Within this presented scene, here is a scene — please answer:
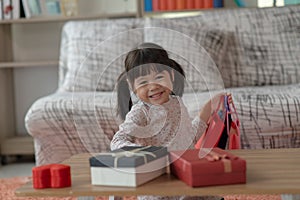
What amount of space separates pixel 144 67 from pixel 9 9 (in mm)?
2205

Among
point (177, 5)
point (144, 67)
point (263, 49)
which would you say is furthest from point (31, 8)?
point (144, 67)

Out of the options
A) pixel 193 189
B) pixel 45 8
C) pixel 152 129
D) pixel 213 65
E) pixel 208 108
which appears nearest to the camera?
pixel 193 189

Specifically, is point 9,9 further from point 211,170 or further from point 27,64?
point 211,170

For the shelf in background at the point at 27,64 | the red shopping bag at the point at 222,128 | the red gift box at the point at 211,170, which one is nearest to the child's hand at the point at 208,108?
the red shopping bag at the point at 222,128

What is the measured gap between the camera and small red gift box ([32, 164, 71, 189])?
125cm

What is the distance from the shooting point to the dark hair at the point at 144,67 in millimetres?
1472

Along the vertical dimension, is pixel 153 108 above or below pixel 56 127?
above

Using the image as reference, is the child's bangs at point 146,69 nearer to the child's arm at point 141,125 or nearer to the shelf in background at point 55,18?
the child's arm at point 141,125

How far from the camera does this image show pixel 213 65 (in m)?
2.64

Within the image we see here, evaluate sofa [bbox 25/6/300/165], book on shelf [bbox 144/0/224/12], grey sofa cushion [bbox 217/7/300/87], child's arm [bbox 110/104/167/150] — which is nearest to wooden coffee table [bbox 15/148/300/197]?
child's arm [bbox 110/104/167/150]

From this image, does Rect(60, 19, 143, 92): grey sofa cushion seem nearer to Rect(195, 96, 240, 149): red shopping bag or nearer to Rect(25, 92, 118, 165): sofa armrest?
Rect(25, 92, 118, 165): sofa armrest

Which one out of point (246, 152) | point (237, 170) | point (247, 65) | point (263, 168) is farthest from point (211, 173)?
point (247, 65)

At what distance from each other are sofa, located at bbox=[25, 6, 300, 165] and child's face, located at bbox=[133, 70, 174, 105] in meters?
0.88

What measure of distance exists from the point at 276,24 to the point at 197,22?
40cm
